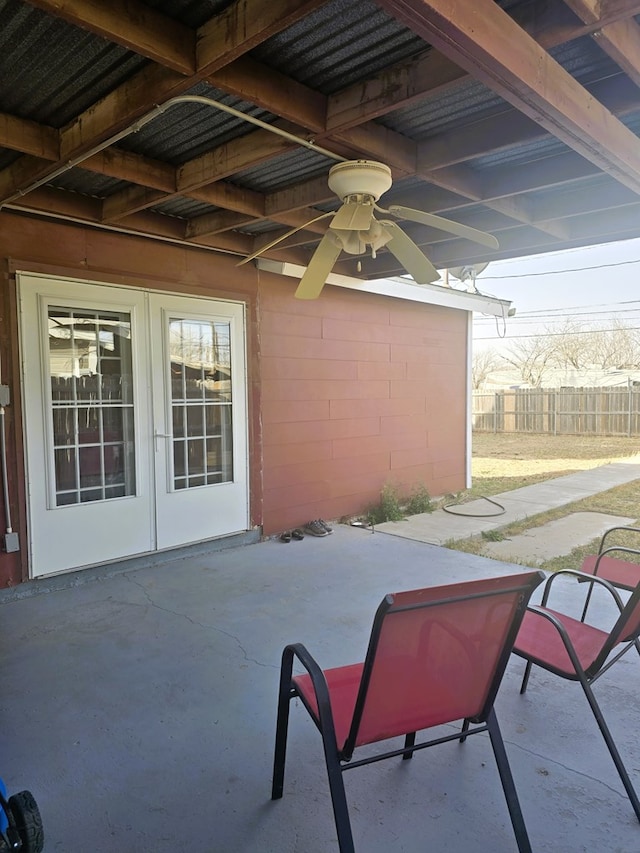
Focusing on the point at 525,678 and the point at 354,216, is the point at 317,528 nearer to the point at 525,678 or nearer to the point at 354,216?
the point at 525,678

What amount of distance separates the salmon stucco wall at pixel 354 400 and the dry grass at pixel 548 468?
3.64 feet

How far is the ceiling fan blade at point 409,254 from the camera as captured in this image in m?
2.82

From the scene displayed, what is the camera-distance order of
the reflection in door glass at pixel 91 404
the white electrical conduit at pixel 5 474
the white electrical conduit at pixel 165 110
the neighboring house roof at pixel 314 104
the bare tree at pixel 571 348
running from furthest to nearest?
the bare tree at pixel 571 348 → the reflection in door glass at pixel 91 404 → the white electrical conduit at pixel 5 474 → the white electrical conduit at pixel 165 110 → the neighboring house roof at pixel 314 104

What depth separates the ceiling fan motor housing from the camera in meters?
2.60

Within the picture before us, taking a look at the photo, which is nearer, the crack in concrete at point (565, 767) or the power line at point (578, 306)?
the crack in concrete at point (565, 767)

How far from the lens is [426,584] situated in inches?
152

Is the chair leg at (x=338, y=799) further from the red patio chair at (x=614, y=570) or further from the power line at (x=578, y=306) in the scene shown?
the power line at (x=578, y=306)

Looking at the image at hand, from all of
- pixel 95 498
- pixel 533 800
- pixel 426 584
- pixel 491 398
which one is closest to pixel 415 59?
pixel 533 800

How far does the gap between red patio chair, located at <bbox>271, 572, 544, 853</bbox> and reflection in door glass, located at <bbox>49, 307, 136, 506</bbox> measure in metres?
2.78

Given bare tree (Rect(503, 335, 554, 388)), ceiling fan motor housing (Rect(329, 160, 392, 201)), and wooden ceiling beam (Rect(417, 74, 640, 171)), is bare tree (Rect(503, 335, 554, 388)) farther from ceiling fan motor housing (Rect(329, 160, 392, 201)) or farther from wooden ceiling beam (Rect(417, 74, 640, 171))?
ceiling fan motor housing (Rect(329, 160, 392, 201))

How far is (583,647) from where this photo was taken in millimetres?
2100

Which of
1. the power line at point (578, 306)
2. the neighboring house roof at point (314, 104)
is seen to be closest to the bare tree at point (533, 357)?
the power line at point (578, 306)

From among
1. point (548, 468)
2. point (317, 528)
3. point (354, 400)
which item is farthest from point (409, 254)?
point (548, 468)

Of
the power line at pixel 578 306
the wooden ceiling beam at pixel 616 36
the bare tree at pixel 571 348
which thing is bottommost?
the wooden ceiling beam at pixel 616 36
